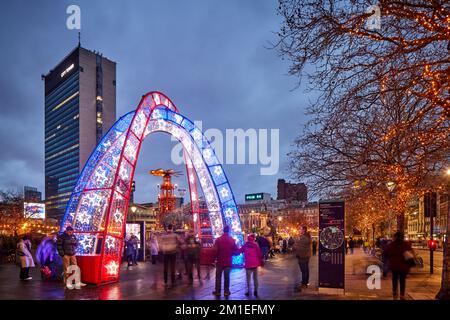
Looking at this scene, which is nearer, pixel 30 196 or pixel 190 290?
pixel 190 290

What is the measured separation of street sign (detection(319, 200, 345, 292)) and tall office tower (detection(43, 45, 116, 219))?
448 ft

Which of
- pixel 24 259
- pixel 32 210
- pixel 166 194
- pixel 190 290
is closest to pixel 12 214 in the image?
pixel 32 210

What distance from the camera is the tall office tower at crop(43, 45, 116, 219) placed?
14062 cm

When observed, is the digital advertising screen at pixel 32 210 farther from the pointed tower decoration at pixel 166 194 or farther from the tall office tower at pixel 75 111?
the tall office tower at pixel 75 111

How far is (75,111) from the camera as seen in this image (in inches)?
5536

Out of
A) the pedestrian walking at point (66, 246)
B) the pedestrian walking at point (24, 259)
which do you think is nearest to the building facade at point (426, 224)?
the pedestrian walking at point (24, 259)

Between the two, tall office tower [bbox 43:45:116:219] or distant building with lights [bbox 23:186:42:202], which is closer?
distant building with lights [bbox 23:186:42:202]

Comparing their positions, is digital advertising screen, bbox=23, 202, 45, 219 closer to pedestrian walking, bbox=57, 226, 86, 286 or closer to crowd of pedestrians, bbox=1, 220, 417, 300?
crowd of pedestrians, bbox=1, 220, 417, 300

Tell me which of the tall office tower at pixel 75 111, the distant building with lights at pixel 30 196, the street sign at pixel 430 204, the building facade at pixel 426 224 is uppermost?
the tall office tower at pixel 75 111

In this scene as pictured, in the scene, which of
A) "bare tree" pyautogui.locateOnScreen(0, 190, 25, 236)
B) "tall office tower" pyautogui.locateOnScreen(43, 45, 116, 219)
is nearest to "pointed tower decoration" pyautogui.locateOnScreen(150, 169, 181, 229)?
"bare tree" pyautogui.locateOnScreen(0, 190, 25, 236)

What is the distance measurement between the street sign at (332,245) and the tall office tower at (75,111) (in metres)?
137

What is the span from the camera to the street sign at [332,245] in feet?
37.9

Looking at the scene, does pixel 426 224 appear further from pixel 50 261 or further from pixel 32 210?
pixel 50 261

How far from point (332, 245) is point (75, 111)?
14088 centimetres
